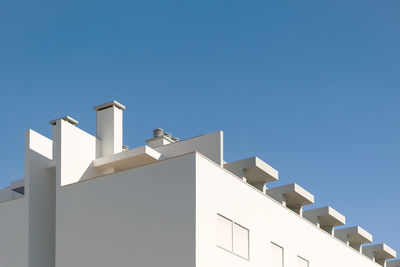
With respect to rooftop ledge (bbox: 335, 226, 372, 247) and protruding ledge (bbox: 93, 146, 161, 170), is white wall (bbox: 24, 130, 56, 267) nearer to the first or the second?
protruding ledge (bbox: 93, 146, 161, 170)

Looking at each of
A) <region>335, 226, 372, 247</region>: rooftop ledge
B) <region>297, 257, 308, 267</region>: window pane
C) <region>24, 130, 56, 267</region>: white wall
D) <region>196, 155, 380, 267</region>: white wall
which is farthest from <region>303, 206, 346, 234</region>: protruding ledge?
<region>24, 130, 56, 267</region>: white wall

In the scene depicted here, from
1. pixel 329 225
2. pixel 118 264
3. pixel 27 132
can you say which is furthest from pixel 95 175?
pixel 329 225

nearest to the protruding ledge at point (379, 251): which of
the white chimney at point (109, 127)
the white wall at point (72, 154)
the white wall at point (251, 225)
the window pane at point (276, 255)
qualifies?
the white wall at point (251, 225)

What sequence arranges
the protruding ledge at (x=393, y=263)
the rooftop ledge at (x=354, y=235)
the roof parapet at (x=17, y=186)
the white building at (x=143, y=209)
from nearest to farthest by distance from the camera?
1. the white building at (x=143, y=209)
2. the roof parapet at (x=17, y=186)
3. the rooftop ledge at (x=354, y=235)
4. the protruding ledge at (x=393, y=263)

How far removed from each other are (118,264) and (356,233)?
740 inches

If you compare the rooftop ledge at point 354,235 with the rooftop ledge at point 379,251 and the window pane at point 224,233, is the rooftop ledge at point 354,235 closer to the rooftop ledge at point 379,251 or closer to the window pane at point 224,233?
the rooftop ledge at point 379,251

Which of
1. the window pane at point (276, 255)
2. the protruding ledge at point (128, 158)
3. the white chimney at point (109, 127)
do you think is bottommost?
the window pane at point (276, 255)

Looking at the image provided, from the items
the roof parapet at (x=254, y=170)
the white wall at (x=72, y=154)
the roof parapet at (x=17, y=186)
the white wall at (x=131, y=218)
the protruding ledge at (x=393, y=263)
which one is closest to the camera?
the white wall at (x=131, y=218)

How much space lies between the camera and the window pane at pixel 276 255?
3356 cm

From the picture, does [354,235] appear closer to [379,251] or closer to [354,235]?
[354,235]

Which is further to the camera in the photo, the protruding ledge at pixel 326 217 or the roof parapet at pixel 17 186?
the protruding ledge at pixel 326 217

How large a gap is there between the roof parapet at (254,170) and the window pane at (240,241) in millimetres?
4887

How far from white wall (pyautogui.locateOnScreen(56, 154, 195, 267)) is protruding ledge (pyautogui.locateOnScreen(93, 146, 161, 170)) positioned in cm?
238

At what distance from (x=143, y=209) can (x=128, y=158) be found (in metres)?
4.05
